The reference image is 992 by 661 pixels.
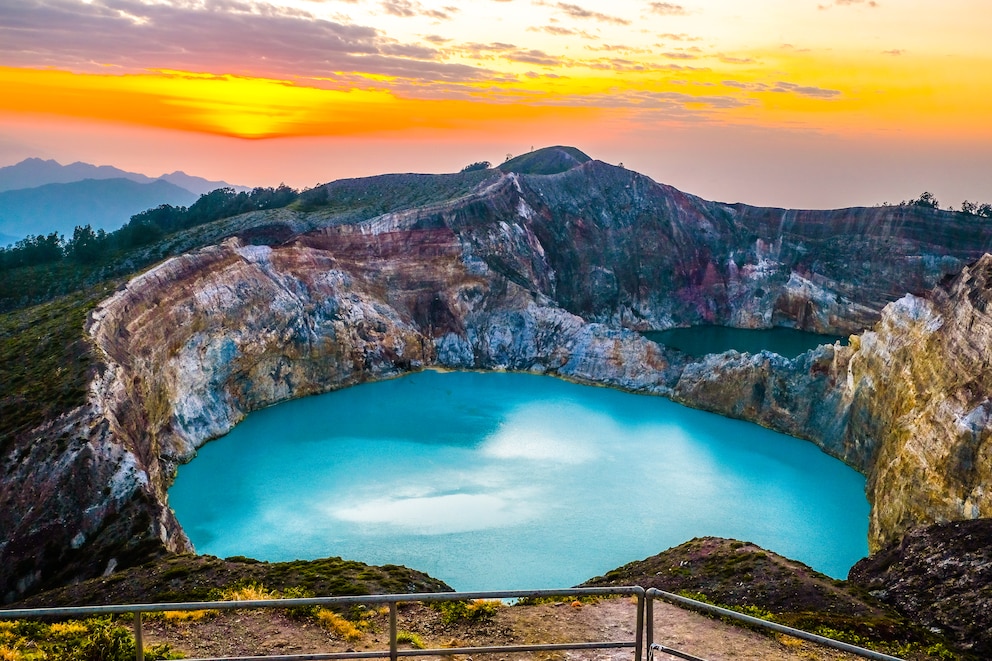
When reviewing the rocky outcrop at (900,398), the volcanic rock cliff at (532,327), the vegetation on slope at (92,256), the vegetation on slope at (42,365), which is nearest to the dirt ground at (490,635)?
the volcanic rock cliff at (532,327)

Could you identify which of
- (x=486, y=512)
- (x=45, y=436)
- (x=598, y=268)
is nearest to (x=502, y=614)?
(x=486, y=512)

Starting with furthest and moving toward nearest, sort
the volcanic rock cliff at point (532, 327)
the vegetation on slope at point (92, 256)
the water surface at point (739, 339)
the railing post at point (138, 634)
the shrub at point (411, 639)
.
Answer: the water surface at point (739, 339) → the vegetation on slope at point (92, 256) → the volcanic rock cliff at point (532, 327) → the shrub at point (411, 639) → the railing post at point (138, 634)

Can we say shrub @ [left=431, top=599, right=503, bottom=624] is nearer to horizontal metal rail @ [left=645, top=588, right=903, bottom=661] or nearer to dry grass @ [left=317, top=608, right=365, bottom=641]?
dry grass @ [left=317, top=608, right=365, bottom=641]

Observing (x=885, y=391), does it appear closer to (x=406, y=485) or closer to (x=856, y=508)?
(x=856, y=508)

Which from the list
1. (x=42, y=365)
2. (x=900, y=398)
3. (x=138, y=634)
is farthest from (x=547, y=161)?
(x=138, y=634)

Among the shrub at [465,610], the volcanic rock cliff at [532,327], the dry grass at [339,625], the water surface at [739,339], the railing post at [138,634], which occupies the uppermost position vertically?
the railing post at [138,634]

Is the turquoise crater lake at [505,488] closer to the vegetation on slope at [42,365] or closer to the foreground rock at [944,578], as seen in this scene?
the vegetation on slope at [42,365]

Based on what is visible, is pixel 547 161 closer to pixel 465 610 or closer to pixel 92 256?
pixel 92 256
